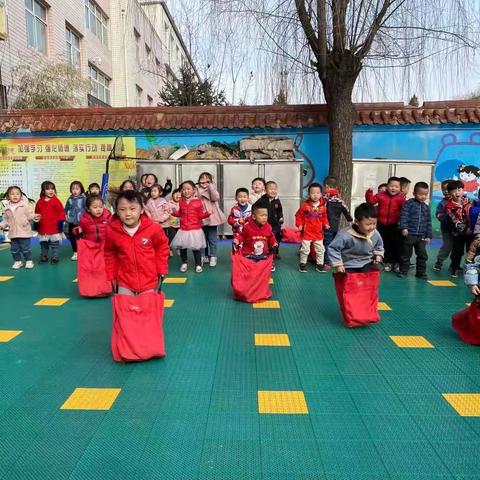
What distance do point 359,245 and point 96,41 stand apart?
2017 cm

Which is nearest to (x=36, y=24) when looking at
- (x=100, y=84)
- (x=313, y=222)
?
(x=100, y=84)

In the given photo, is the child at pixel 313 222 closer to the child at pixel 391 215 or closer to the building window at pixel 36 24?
the child at pixel 391 215

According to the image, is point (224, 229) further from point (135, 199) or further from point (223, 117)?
point (135, 199)

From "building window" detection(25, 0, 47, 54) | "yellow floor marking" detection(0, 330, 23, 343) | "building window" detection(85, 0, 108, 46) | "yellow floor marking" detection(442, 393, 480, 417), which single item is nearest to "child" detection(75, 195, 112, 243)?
"yellow floor marking" detection(0, 330, 23, 343)

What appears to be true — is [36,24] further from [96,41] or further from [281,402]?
[281,402]

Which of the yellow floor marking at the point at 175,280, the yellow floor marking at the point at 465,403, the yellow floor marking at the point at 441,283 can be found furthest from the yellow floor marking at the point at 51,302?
the yellow floor marking at the point at 441,283

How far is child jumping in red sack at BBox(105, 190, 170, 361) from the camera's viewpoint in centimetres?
367

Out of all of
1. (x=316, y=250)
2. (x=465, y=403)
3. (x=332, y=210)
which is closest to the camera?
(x=465, y=403)

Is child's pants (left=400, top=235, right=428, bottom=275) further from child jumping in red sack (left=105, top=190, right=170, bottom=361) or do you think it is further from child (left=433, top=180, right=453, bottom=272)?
child jumping in red sack (left=105, top=190, right=170, bottom=361)

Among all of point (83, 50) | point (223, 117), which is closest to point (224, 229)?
point (223, 117)

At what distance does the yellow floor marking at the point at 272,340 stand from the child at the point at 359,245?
894 millimetres

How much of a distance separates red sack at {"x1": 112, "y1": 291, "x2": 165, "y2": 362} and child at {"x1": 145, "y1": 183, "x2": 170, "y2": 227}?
12.2 ft

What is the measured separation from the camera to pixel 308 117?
32.2ft

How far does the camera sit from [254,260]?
5.71 metres
